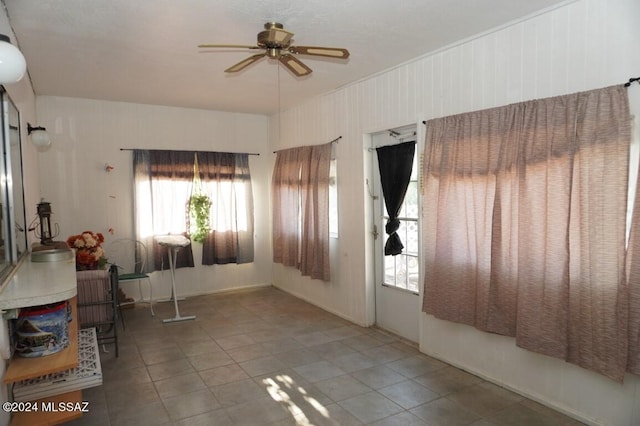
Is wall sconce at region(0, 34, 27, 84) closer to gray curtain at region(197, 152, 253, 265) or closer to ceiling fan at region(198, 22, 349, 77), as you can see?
ceiling fan at region(198, 22, 349, 77)

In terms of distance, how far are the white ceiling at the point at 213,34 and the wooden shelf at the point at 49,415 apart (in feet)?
7.78

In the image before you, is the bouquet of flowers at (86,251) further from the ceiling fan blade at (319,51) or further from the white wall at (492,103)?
the ceiling fan blade at (319,51)

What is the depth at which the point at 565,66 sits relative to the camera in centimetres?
266

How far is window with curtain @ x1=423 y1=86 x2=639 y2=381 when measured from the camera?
7.83ft

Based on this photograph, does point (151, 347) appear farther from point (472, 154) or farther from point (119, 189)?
point (472, 154)

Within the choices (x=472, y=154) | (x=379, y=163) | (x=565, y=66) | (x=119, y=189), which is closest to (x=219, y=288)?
(x=119, y=189)

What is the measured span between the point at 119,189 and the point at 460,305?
4530 millimetres

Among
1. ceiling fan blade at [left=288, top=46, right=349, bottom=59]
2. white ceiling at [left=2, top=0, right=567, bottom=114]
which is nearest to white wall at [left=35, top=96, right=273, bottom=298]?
white ceiling at [left=2, top=0, right=567, bottom=114]

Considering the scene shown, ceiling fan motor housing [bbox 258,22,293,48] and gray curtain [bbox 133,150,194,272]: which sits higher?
ceiling fan motor housing [bbox 258,22,293,48]

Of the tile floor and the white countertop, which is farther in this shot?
the tile floor

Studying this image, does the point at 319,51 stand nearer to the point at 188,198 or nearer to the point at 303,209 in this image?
the point at 303,209

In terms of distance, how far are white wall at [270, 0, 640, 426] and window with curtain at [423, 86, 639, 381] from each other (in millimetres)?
164

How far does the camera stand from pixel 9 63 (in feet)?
5.81

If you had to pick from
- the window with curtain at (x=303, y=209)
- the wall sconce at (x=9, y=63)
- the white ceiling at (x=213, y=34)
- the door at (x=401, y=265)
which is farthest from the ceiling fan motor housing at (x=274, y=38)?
the window with curtain at (x=303, y=209)
